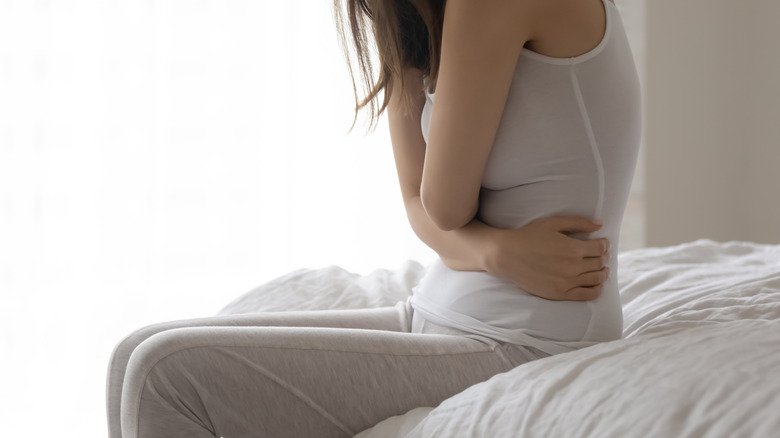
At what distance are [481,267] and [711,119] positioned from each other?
10.2ft

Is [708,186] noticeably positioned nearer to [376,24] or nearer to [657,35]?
[657,35]

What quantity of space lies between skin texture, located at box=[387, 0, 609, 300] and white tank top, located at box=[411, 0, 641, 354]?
0.07 ft

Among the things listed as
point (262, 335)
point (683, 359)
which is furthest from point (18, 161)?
point (683, 359)

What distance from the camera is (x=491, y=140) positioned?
97 cm

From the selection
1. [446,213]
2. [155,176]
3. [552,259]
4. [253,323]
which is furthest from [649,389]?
[155,176]

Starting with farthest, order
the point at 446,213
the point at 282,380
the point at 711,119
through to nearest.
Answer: the point at 711,119
the point at 446,213
the point at 282,380

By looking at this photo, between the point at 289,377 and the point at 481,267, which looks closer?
the point at 289,377

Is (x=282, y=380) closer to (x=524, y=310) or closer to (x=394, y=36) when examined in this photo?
(x=524, y=310)

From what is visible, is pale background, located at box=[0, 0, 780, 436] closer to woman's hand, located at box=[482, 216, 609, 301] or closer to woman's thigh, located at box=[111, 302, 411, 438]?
woman's thigh, located at box=[111, 302, 411, 438]

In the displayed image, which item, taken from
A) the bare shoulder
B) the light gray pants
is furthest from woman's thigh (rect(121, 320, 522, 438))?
the bare shoulder

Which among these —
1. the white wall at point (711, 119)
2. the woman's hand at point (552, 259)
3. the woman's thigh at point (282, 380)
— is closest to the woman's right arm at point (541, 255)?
the woman's hand at point (552, 259)

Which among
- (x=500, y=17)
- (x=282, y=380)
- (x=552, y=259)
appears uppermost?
(x=500, y=17)

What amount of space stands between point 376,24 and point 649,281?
2.40 feet

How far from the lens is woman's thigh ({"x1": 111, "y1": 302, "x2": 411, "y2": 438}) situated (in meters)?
1.02
